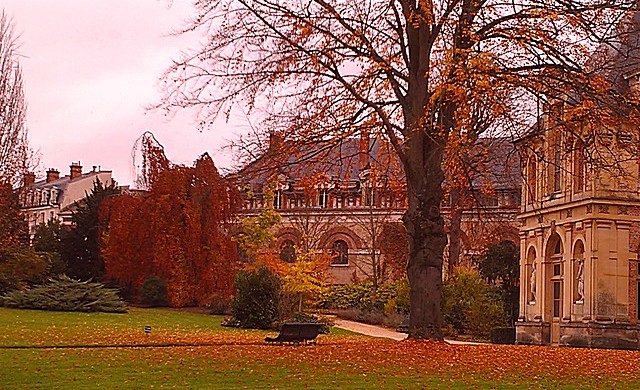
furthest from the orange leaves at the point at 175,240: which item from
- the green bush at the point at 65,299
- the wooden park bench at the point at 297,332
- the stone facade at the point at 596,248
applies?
the wooden park bench at the point at 297,332

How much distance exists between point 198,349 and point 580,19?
972 cm

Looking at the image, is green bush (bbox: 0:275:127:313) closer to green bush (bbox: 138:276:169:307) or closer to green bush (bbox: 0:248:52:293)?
green bush (bbox: 0:248:52:293)

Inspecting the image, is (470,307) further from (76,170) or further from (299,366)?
(76,170)

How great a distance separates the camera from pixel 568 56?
62.0ft

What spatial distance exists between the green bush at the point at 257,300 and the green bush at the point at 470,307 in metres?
9.90

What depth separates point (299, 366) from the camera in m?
15.9

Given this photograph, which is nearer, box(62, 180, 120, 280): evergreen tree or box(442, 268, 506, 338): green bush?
box(442, 268, 506, 338): green bush

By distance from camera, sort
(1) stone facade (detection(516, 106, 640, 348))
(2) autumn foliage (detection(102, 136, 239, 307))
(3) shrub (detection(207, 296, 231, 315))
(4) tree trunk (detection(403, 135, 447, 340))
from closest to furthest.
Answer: (4) tree trunk (detection(403, 135, 447, 340)), (1) stone facade (detection(516, 106, 640, 348)), (3) shrub (detection(207, 296, 231, 315)), (2) autumn foliage (detection(102, 136, 239, 307))

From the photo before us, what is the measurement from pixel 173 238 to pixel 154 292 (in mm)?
2492

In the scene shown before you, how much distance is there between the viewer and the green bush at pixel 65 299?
35.0 meters

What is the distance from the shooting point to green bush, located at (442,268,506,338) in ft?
132

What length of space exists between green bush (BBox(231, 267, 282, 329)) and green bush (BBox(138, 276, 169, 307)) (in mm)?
8865

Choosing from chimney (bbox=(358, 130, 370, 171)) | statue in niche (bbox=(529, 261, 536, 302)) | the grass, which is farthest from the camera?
statue in niche (bbox=(529, 261, 536, 302))

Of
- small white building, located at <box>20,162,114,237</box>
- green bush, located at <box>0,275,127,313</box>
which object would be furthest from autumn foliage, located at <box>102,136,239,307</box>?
small white building, located at <box>20,162,114,237</box>
